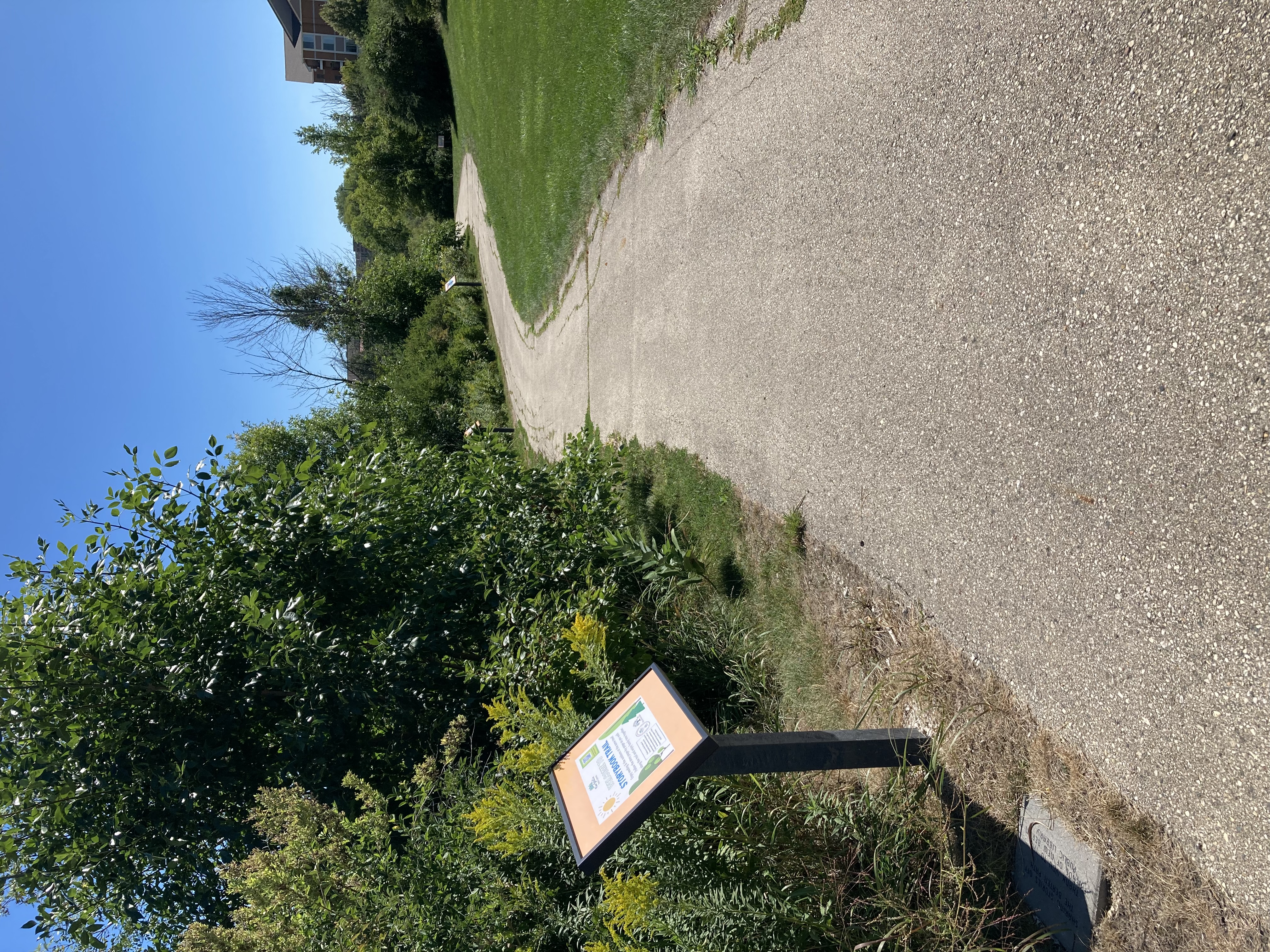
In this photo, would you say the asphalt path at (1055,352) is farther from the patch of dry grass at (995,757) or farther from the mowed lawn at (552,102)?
the mowed lawn at (552,102)

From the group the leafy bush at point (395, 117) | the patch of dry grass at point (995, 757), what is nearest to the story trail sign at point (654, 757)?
the patch of dry grass at point (995, 757)

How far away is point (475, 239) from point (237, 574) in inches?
555

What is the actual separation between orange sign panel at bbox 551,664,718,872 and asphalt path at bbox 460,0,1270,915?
5.27 feet

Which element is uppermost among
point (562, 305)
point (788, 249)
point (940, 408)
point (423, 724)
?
point (788, 249)

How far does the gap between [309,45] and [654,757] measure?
2316 inches

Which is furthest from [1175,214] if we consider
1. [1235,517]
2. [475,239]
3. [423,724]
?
[475,239]

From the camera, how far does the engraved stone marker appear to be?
11.1ft

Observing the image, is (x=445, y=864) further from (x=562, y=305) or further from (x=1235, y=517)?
(x=562, y=305)

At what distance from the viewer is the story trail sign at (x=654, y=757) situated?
3535 mm

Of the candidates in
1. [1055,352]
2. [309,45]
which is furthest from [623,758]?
[309,45]

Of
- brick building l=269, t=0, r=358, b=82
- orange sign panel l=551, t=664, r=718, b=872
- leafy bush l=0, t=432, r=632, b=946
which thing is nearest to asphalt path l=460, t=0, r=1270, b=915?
orange sign panel l=551, t=664, r=718, b=872

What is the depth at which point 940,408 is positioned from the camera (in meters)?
4.24

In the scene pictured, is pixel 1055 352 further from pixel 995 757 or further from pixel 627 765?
pixel 627 765

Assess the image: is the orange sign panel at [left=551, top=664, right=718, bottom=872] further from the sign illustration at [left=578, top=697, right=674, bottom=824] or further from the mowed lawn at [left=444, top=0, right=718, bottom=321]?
the mowed lawn at [left=444, top=0, right=718, bottom=321]
